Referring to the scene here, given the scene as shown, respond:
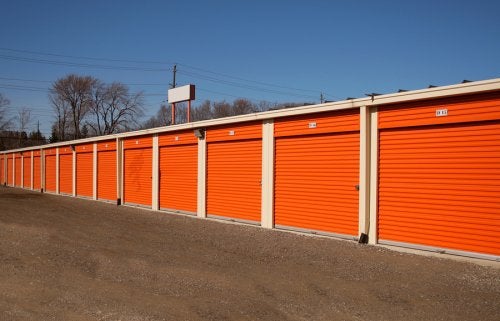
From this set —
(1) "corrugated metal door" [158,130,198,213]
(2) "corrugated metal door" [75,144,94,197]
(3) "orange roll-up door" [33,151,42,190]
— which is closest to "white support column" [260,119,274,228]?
(1) "corrugated metal door" [158,130,198,213]

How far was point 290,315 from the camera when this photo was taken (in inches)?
217

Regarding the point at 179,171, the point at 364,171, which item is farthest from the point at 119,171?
the point at 364,171

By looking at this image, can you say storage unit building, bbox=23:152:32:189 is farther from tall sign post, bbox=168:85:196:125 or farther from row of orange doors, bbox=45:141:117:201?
tall sign post, bbox=168:85:196:125

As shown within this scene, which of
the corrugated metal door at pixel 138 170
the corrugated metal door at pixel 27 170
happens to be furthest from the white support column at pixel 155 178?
the corrugated metal door at pixel 27 170

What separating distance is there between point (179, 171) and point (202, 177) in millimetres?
1654

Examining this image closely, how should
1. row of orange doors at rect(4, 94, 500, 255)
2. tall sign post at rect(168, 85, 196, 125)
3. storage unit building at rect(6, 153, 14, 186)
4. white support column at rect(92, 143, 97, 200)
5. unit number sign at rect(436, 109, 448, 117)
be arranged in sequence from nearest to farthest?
row of orange doors at rect(4, 94, 500, 255), unit number sign at rect(436, 109, 448, 117), tall sign post at rect(168, 85, 196, 125), white support column at rect(92, 143, 97, 200), storage unit building at rect(6, 153, 14, 186)

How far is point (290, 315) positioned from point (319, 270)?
2374mm

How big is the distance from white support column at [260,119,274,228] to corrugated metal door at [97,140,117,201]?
11.0m

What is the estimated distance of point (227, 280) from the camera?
7008 millimetres

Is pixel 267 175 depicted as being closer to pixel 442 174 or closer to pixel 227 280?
pixel 442 174

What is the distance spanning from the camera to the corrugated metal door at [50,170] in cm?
3081

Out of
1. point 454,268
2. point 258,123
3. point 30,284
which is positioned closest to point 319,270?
point 454,268

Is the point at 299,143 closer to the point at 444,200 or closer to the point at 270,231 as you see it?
the point at 270,231

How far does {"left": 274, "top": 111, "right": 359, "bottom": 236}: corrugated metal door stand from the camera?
1084cm
